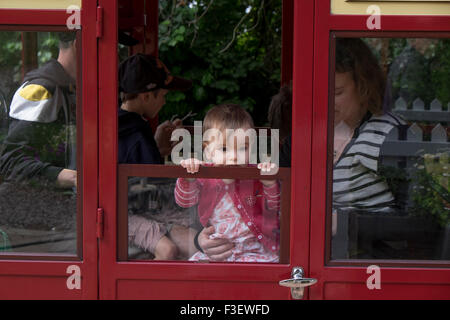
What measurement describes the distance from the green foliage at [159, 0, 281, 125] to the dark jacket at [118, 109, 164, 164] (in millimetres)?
2052

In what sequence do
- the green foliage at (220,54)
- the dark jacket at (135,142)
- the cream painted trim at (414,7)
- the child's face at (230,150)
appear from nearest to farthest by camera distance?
1. the cream painted trim at (414,7)
2. the child's face at (230,150)
3. the dark jacket at (135,142)
4. the green foliage at (220,54)

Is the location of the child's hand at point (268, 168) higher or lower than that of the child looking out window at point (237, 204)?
higher

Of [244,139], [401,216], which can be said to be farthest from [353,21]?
[401,216]

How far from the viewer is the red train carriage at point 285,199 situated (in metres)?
2.05

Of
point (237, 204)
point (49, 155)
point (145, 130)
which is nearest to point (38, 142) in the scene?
point (49, 155)

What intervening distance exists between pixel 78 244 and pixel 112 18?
0.95m

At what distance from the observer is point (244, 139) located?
7.59 ft

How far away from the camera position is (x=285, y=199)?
6.96 ft

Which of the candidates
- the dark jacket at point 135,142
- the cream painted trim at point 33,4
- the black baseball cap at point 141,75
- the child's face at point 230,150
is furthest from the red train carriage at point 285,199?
the black baseball cap at point 141,75

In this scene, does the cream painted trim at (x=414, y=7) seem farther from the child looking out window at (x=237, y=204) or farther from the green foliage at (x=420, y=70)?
the child looking out window at (x=237, y=204)

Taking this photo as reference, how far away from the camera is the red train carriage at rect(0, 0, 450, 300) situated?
6.73 feet

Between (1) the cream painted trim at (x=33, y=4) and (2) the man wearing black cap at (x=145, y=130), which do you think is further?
(2) the man wearing black cap at (x=145, y=130)

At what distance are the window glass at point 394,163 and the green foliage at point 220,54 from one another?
8.33 ft

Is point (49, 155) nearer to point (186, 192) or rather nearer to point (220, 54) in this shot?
point (186, 192)
